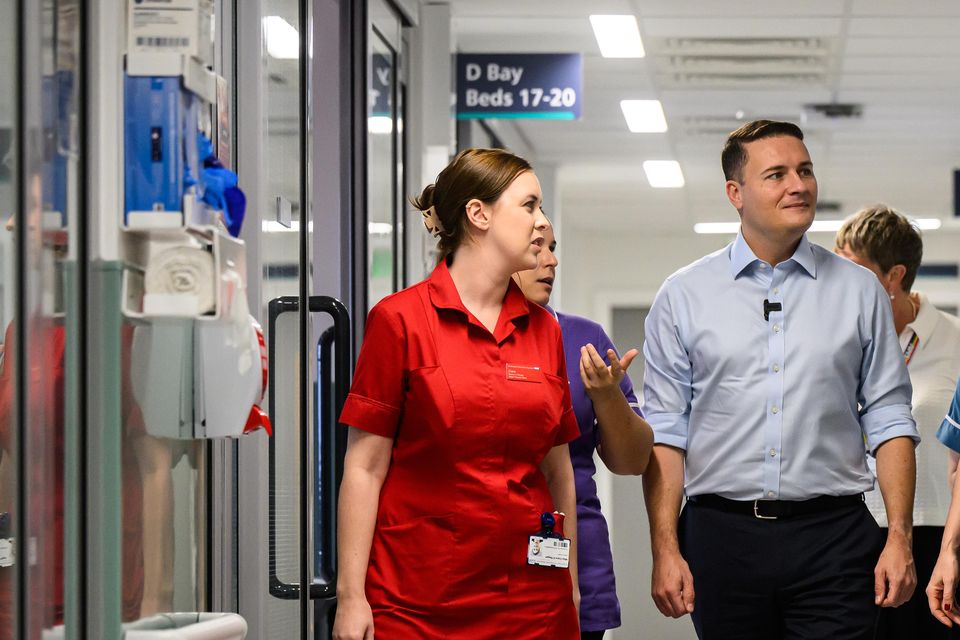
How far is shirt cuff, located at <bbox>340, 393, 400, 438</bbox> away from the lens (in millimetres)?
2682

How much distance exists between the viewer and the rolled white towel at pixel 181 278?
222 centimetres

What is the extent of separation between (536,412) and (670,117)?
603 centimetres

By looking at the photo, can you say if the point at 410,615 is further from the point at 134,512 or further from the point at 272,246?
the point at 272,246

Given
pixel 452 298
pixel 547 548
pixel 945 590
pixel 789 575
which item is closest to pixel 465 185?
pixel 452 298

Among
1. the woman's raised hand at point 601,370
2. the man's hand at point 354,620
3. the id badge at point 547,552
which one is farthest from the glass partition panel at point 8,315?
the woman's raised hand at point 601,370

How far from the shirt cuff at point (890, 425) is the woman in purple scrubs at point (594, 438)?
48cm

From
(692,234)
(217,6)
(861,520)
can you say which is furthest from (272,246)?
(692,234)

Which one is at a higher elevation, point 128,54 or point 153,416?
point 128,54

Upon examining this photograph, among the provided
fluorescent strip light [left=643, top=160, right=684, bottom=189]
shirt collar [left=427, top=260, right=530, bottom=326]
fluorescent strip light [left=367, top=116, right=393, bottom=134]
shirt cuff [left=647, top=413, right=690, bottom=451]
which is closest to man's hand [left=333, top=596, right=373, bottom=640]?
shirt collar [left=427, top=260, right=530, bottom=326]

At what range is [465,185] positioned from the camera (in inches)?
111

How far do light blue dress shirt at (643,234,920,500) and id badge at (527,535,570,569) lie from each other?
0.59 m

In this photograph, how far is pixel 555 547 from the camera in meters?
2.71

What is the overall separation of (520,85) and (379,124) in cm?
159

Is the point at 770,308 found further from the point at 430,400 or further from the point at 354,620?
the point at 354,620
